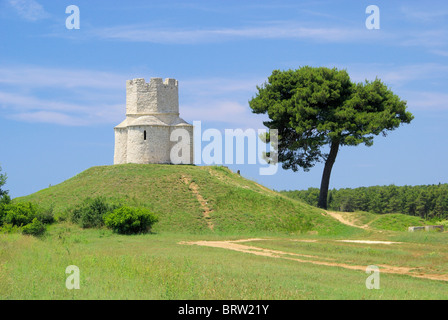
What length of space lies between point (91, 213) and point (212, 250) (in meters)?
11.4

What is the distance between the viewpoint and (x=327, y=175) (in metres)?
41.9

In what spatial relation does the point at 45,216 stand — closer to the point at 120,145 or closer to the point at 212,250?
the point at 212,250

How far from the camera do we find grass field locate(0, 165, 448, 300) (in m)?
12.3

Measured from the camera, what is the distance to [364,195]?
6969cm

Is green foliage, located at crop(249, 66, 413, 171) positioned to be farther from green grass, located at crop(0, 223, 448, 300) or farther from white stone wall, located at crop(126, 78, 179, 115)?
green grass, located at crop(0, 223, 448, 300)

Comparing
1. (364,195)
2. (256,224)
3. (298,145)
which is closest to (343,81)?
(298,145)

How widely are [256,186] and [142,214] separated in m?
14.8

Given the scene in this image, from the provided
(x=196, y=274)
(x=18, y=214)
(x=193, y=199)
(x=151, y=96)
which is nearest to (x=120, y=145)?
(x=151, y=96)

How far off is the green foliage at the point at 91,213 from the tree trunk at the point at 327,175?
18.2 meters

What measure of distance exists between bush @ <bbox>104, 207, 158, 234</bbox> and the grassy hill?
1.37 metres

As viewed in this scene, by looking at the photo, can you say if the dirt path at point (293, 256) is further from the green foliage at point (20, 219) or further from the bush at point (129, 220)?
the green foliage at point (20, 219)

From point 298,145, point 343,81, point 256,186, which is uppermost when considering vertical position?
point 343,81

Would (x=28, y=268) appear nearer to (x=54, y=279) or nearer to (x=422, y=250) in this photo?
(x=54, y=279)

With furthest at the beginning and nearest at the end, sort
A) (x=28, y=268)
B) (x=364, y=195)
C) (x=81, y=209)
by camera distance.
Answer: (x=364, y=195)
(x=81, y=209)
(x=28, y=268)
